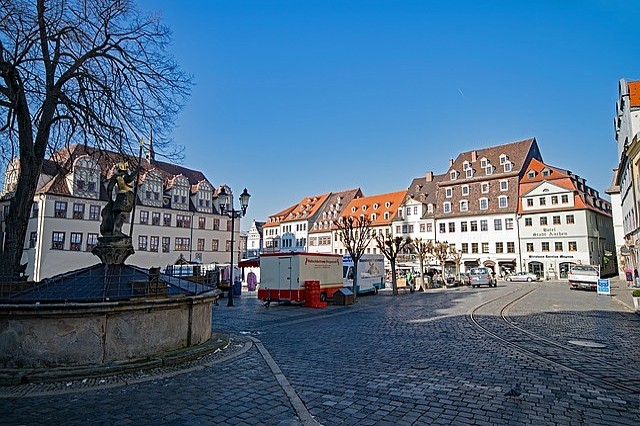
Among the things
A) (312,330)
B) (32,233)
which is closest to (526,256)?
(312,330)

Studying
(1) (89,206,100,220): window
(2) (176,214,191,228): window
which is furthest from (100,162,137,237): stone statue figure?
(2) (176,214,191,228): window

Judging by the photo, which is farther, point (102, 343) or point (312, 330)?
point (312, 330)

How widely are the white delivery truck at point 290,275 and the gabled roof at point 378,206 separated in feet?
162

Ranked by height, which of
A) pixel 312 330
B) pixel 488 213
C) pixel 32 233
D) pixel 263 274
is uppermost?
pixel 488 213

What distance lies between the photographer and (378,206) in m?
77.2

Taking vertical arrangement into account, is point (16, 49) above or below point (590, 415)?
above

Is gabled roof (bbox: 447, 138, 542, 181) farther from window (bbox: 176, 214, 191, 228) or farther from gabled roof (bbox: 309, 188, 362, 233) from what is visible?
window (bbox: 176, 214, 191, 228)

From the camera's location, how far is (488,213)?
60938 millimetres

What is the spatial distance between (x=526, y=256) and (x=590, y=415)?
57.1 m

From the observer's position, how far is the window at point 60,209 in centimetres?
4638

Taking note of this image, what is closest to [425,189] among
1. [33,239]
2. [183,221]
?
[183,221]

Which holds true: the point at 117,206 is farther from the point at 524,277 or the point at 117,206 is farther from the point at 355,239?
the point at 524,277

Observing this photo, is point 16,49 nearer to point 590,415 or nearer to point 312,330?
point 312,330

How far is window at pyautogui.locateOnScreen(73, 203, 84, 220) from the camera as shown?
1885 inches
